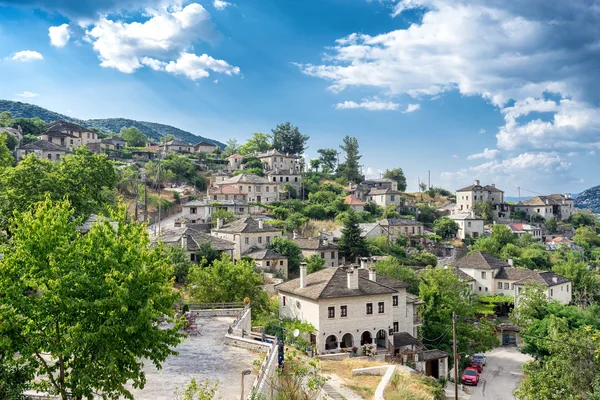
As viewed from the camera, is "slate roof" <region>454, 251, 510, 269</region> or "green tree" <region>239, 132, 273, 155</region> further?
"green tree" <region>239, 132, 273, 155</region>

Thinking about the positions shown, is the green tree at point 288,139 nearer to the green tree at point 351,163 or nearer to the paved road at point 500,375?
the green tree at point 351,163

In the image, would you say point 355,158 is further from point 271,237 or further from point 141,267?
point 141,267

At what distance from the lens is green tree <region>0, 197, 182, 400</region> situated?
13.6 m

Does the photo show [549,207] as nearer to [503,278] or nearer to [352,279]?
[503,278]

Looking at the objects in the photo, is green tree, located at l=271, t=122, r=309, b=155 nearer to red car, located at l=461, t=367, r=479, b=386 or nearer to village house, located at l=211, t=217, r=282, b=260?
village house, located at l=211, t=217, r=282, b=260

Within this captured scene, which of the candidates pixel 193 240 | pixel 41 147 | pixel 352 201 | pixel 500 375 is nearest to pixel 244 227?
pixel 193 240

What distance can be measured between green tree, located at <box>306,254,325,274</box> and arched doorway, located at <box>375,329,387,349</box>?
1724 centimetres

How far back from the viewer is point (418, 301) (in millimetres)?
41500

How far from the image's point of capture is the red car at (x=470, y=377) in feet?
134

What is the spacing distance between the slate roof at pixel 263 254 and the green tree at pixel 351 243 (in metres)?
10.6

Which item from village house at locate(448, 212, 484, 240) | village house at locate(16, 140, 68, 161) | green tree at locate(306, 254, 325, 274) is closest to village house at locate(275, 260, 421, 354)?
green tree at locate(306, 254, 325, 274)

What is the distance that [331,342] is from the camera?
116ft

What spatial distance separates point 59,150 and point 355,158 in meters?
60.4

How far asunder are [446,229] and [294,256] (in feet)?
137
